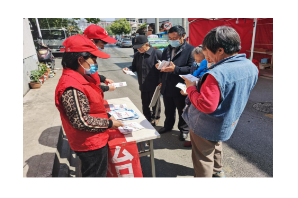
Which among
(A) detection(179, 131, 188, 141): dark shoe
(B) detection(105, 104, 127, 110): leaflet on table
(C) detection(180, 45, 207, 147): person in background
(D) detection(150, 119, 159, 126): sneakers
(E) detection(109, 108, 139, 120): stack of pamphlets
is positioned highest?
(C) detection(180, 45, 207, 147): person in background

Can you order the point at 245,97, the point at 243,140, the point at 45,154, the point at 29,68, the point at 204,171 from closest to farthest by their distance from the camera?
the point at 245,97 → the point at 204,171 → the point at 45,154 → the point at 243,140 → the point at 29,68

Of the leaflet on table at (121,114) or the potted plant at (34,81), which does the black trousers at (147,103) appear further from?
the potted plant at (34,81)

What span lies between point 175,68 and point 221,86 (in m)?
1.39

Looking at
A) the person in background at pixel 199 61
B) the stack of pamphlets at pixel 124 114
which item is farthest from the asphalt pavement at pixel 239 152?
the person in background at pixel 199 61

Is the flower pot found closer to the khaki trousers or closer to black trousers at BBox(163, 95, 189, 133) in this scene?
black trousers at BBox(163, 95, 189, 133)

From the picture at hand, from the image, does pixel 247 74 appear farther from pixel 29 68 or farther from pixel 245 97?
pixel 29 68

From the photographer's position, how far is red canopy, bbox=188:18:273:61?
26.1ft

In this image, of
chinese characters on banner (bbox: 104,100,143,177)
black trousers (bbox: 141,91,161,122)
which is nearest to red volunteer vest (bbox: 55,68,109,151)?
chinese characters on banner (bbox: 104,100,143,177)

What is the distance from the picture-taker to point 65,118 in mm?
1484

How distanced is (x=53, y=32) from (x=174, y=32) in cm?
1529

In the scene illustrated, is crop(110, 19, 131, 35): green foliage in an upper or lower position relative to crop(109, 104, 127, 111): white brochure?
upper

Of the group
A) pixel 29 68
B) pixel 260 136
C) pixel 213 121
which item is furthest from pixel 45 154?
pixel 29 68

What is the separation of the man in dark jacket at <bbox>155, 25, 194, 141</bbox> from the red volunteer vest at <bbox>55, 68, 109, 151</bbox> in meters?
1.41

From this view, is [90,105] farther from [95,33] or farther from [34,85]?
[34,85]
